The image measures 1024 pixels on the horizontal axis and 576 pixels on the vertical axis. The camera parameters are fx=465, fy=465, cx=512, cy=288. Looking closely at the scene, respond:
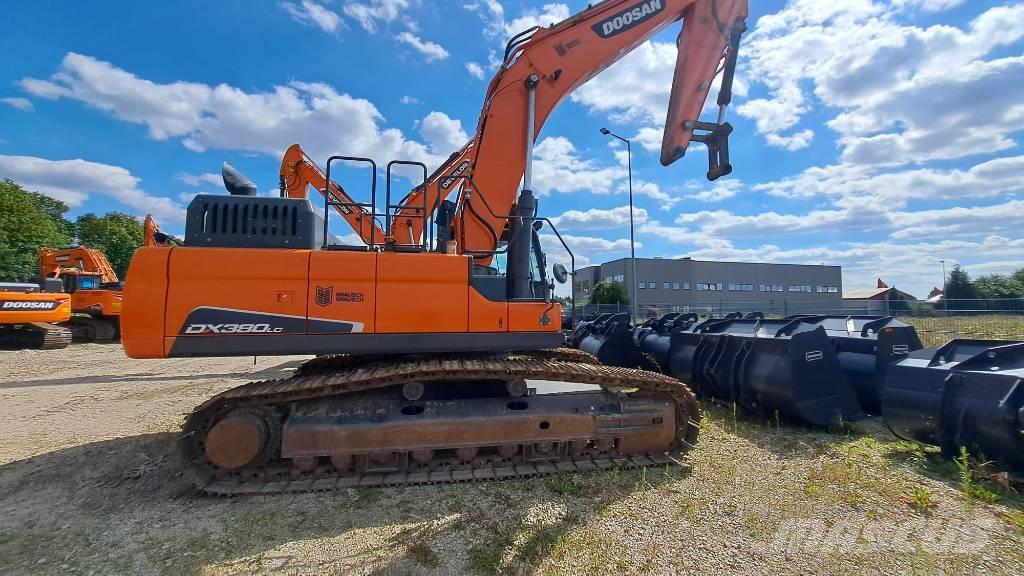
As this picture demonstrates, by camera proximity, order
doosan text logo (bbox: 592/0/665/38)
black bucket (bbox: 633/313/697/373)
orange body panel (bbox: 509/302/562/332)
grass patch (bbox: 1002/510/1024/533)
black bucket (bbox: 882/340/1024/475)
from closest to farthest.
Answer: grass patch (bbox: 1002/510/1024/533), black bucket (bbox: 882/340/1024/475), orange body panel (bbox: 509/302/562/332), doosan text logo (bbox: 592/0/665/38), black bucket (bbox: 633/313/697/373)

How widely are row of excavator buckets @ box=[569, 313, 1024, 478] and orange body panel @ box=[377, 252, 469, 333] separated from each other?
3889 mm

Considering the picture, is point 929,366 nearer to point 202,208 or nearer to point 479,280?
point 479,280

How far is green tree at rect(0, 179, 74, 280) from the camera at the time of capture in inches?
1484

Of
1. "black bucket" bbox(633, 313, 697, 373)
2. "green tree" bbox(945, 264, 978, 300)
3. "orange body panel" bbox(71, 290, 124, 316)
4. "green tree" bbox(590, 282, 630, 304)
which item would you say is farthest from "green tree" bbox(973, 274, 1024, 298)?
"orange body panel" bbox(71, 290, 124, 316)

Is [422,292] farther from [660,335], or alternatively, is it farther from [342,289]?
[660,335]

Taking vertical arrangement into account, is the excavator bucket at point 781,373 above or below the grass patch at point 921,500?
above

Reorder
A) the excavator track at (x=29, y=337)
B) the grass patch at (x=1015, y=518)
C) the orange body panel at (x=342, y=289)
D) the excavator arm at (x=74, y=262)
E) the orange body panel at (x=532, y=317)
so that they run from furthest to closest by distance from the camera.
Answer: the excavator arm at (x=74, y=262) → the excavator track at (x=29, y=337) → the orange body panel at (x=532, y=317) → the orange body panel at (x=342, y=289) → the grass patch at (x=1015, y=518)

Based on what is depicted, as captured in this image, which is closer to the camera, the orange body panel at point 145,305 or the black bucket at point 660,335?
the orange body panel at point 145,305

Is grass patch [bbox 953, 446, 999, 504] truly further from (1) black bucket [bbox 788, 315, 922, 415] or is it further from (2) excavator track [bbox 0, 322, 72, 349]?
(2) excavator track [bbox 0, 322, 72, 349]

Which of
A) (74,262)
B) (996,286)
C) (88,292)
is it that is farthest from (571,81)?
(996,286)

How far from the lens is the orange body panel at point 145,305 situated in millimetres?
3760

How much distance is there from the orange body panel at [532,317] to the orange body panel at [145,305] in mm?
2918

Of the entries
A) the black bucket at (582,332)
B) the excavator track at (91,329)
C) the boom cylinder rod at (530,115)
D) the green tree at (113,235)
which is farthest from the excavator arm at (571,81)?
the green tree at (113,235)

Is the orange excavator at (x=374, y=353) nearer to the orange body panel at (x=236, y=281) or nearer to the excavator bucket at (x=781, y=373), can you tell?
the orange body panel at (x=236, y=281)
